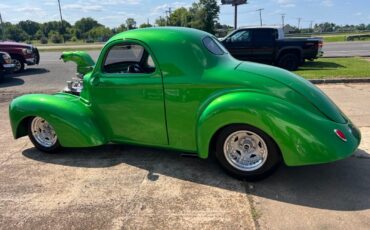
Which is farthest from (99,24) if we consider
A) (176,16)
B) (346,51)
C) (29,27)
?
(346,51)

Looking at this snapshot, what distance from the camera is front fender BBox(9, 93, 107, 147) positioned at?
4.63 meters

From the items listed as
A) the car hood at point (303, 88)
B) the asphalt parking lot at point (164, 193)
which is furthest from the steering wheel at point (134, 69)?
the car hood at point (303, 88)

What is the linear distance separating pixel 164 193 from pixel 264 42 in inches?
407

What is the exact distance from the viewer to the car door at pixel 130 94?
13.9 feet

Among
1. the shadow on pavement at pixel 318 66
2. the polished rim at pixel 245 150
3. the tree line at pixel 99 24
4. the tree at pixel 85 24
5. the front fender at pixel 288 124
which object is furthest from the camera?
the tree at pixel 85 24

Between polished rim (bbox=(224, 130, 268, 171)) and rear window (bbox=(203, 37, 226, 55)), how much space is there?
1.23m

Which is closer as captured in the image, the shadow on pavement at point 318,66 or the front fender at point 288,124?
the front fender at point 288,124

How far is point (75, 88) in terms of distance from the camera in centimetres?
543

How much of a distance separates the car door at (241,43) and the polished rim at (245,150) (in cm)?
948

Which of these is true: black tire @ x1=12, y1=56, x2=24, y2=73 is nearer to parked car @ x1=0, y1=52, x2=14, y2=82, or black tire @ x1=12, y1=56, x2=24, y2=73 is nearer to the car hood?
parked car @ x1=0, y1=52, x2=14, y2=82

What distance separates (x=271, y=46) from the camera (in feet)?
42.2

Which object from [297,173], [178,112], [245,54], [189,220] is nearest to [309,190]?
[297,173]

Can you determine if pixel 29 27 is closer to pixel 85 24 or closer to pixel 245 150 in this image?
pixel 85 24

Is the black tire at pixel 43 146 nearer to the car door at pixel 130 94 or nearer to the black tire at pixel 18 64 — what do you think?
the car door at pixel 130 94
